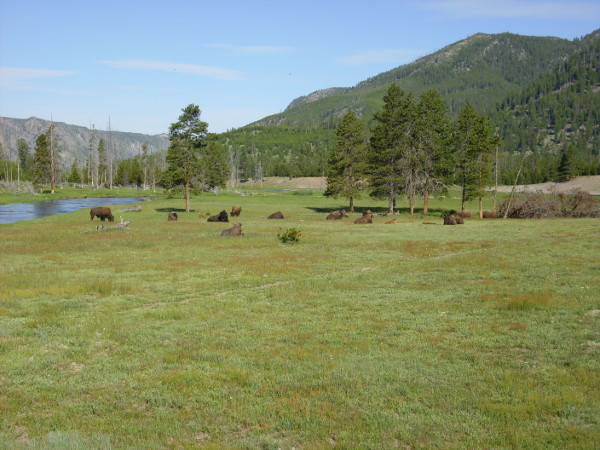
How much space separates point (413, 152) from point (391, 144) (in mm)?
3522

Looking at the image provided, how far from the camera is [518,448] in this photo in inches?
280

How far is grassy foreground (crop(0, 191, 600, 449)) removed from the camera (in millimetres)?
7867

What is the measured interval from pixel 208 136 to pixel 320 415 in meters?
60.5

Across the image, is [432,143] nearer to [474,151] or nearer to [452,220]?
[474,151]

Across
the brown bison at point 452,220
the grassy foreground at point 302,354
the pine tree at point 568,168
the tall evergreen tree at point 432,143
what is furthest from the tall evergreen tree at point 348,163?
the pine tree at point 568,168

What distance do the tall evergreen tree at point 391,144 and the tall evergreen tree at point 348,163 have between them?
2.11m

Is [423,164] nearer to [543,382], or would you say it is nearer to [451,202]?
[451,202]

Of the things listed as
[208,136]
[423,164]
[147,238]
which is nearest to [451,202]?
[423,164]

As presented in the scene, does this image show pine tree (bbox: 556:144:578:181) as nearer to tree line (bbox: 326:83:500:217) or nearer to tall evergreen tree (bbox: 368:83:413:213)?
tree line (bbox: 326:83:500:217)

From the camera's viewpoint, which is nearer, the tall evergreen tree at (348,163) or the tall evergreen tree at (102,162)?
the tall evergreen tree at (348,163)

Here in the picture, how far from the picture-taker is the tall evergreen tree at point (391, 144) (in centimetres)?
6412

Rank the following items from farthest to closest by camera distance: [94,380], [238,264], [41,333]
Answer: [238,264] → [41,333] → [94,380]

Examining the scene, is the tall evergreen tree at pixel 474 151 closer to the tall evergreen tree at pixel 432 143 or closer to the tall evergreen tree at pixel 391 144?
the tall evergreen tree at pixel 432 143

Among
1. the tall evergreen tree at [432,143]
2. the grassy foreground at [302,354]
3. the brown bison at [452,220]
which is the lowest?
the grassy foreground at [302,354]
